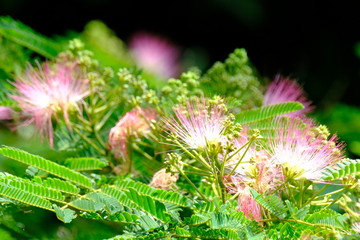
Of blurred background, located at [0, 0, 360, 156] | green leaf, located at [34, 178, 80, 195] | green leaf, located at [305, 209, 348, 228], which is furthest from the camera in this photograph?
blurred background, located at [0, 0, 360, 156]

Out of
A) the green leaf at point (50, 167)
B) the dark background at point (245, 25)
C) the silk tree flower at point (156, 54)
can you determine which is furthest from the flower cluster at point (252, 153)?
the dark background at point (245, 25)

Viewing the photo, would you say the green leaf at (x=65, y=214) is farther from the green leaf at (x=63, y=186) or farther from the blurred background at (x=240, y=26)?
the blurred background at (x=240, y=26)

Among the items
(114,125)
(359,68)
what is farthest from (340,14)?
(114,125)

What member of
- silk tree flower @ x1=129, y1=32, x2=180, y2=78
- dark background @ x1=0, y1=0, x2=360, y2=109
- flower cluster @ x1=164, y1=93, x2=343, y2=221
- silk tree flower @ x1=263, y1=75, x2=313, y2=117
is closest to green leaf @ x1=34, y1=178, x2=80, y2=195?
flower cluster @ x1=164, y1=93, x2=343, y2=221

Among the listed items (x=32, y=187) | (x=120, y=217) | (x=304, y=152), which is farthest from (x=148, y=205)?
(x=304, y=152)

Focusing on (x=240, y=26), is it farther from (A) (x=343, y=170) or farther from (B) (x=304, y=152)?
(A) (x=343, y=170)

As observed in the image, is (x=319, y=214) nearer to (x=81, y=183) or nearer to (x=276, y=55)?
(x=81, y=183)

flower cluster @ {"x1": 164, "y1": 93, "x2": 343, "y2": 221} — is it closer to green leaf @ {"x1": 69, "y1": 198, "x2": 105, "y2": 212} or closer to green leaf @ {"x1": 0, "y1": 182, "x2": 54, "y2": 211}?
green leaf @ {"x1": 69, "y1": 198, "x2": 105, "y2": 212}
